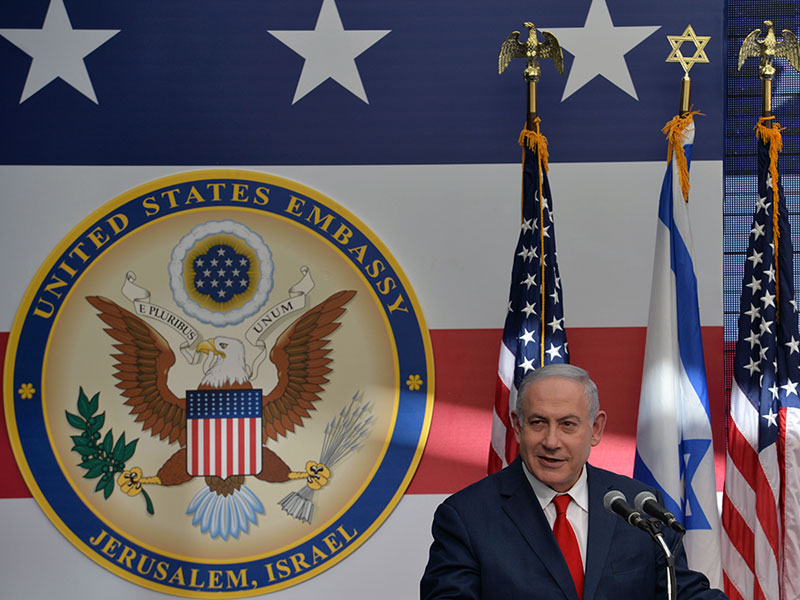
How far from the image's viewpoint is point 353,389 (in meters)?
3.34

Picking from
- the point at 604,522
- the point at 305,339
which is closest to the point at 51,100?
the point at 305,339

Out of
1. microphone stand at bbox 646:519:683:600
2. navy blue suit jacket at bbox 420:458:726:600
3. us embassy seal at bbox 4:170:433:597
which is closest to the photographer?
microphone stand at bbox 646:519:683:600

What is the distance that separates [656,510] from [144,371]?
7.55 ft

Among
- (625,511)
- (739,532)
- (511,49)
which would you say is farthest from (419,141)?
(625,511)

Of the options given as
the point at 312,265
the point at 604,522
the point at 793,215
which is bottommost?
the point at 604,522

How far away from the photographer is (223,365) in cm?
330

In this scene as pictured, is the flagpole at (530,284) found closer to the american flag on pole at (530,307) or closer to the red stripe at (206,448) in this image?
the american flag on pole at (530,307)

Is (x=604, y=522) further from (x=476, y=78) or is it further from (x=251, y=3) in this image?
(x=251, y=3)

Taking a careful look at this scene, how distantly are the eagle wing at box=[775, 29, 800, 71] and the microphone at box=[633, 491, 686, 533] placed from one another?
214cm

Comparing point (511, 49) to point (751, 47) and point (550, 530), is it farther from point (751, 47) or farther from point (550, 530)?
point (550, 530)

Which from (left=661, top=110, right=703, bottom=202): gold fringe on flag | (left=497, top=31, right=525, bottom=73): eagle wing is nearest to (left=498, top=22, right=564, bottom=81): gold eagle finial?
(left=497, top=31, right=525, bottom=73): eagle wing

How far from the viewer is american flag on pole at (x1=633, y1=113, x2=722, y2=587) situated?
9.73ft

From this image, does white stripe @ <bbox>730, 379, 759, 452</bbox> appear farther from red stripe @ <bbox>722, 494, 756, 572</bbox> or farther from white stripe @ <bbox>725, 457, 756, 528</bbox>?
red stripe @ <bbox>722, 494, 756, 572</bbox>

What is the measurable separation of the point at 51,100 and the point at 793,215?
3.00 meters
